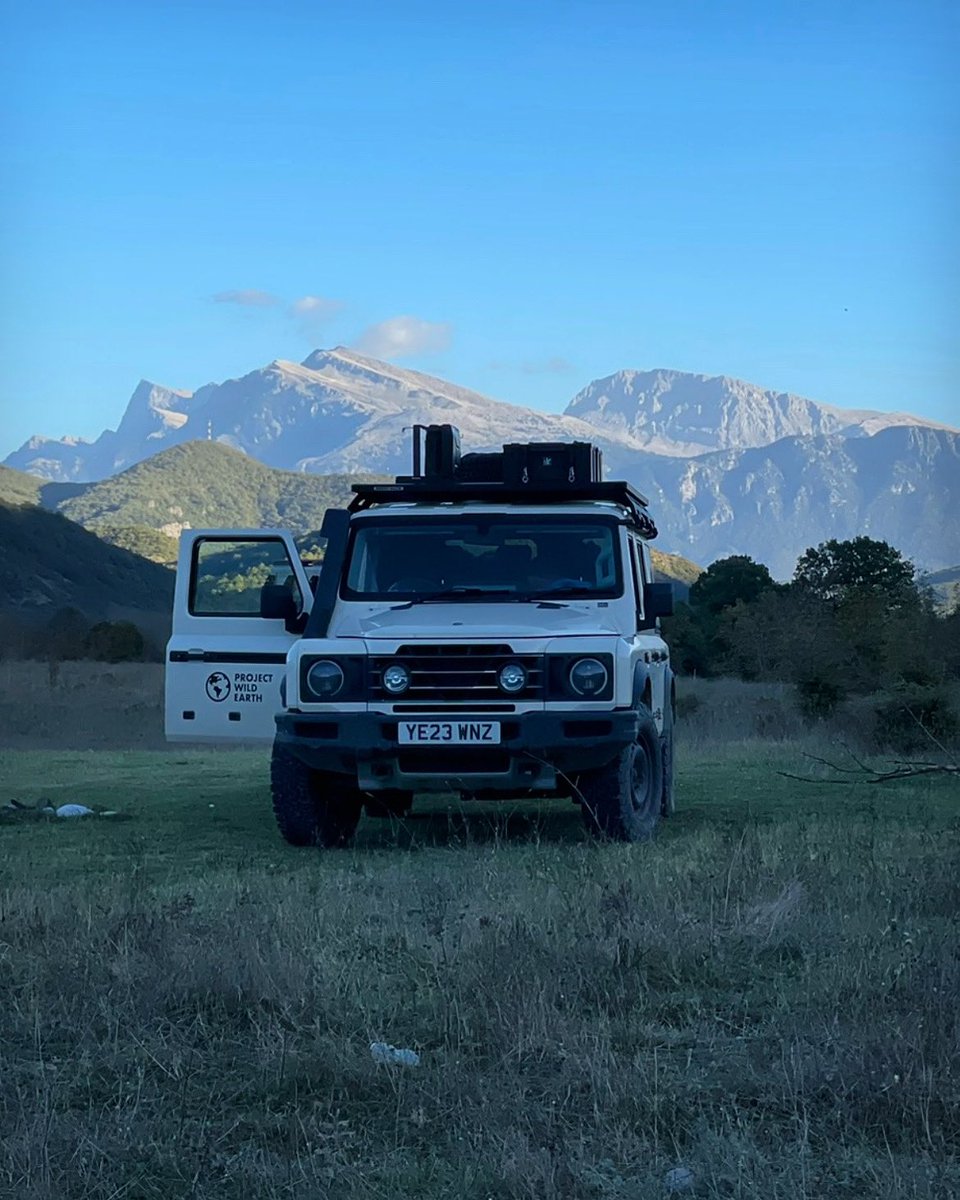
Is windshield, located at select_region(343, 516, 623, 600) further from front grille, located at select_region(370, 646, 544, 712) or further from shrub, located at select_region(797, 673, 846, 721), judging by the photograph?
shrub, located at select_region(797, 673, 846, 721)

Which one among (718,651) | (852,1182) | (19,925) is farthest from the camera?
(718,651)

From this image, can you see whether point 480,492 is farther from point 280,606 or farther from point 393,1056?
point 393,1056

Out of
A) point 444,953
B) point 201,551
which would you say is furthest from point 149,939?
point 201,551

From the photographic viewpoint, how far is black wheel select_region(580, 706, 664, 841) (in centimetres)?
1019

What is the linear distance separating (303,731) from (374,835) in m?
2.09

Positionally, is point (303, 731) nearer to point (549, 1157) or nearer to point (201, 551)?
point (201, 551)

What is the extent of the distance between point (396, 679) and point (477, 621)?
2.09 feet

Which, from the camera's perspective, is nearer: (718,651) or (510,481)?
(510,481)

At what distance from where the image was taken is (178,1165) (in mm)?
4332

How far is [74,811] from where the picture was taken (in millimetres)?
12766

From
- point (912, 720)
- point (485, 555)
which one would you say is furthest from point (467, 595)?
point (912, 720)

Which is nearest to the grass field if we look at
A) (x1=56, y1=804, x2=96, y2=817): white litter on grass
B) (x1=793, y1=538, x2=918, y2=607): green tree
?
(x1=56, y1=804, x2=96, y2=817): white litter on grass

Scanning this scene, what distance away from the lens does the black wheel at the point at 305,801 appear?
10383mm

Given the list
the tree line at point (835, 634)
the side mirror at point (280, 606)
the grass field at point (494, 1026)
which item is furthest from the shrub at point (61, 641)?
the grass field at point (494, 1026)
